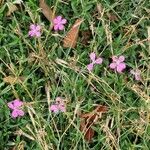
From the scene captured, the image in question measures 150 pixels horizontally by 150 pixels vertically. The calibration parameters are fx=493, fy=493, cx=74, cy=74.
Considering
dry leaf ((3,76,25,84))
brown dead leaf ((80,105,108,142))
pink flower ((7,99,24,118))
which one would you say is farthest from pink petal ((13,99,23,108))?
brown dead leaf ((80,105,108,142))

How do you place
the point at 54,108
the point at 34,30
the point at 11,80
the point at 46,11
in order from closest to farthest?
the point at 54,108 → the point at 11,80 → the point at 34,30 → the point at 46,11

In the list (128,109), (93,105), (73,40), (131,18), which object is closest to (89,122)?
(93,105)

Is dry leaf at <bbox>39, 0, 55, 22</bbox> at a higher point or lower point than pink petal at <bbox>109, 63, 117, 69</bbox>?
higher

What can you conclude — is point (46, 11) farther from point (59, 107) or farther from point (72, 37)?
point (59, 107)

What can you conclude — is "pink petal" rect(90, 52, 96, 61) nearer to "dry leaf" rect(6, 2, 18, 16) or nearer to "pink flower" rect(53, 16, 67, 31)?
"pink flower" rect(53, 16, 67, 31)

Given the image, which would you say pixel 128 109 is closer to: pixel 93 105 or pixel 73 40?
pixel 93 105

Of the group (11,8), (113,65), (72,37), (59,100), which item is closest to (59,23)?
(72,37)
